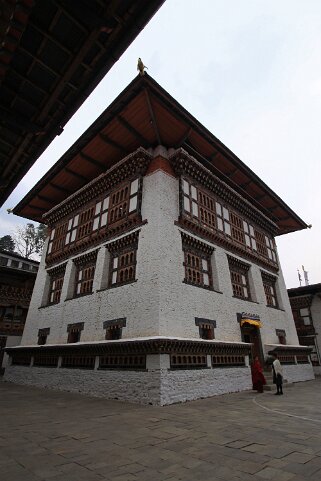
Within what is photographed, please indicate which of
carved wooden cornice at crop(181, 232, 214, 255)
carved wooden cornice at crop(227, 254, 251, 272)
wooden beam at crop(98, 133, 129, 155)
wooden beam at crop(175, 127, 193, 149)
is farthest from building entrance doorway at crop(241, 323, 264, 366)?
wooden beam at crop(98, 133, 129, 155)

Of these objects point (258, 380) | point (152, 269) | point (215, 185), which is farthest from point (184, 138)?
point (258, 380)

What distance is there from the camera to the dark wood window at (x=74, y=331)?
1314 cm

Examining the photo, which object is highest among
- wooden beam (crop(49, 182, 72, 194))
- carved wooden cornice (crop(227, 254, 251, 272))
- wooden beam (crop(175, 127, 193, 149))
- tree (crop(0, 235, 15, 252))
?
tree (crop(0, 235, 15, 252))

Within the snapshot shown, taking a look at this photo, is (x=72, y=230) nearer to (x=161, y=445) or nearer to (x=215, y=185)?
(x=215, y=185)

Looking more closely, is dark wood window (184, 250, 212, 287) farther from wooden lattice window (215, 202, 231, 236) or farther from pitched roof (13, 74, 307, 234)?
pitched roof (13, 74, 307, 234)

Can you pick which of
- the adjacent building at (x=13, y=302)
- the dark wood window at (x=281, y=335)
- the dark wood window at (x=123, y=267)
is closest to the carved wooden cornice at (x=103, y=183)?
the dark wood window at (x=123, y=267)

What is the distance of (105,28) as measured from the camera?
157 inches

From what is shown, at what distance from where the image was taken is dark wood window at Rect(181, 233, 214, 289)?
40.0ft

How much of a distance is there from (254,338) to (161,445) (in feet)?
40.0

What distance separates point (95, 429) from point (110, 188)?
1196 cm

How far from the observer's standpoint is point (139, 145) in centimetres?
1389

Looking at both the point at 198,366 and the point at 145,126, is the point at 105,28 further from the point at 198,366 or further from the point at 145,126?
the point at 198,366

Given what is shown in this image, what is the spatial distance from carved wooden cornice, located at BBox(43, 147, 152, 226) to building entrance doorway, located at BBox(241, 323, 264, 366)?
32.0 feet

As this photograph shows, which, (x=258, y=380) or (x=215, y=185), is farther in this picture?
(x=215, y=185)
